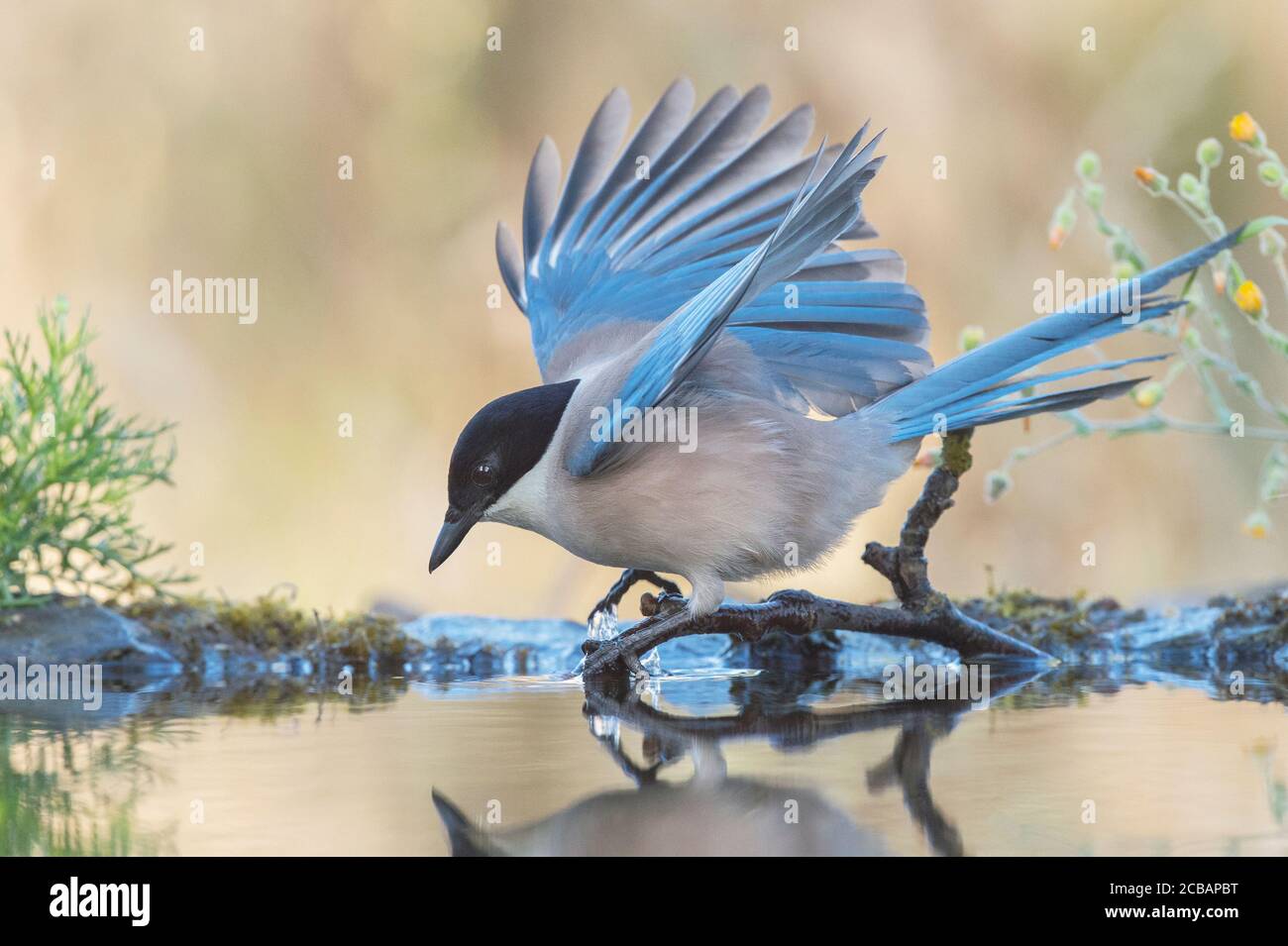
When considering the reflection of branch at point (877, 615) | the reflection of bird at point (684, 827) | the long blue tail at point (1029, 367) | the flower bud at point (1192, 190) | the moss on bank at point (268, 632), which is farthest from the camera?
the moss on bank at point (268, 632)

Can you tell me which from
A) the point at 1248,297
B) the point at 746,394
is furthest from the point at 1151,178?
the point at 746,394

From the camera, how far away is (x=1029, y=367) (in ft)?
10.4

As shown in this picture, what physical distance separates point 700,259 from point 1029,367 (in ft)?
3.58

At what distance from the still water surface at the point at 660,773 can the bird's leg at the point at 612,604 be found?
420mm

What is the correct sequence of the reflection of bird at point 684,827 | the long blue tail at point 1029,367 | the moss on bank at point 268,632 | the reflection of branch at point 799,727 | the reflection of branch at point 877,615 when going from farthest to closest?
the moss on bank at point 268,632, the reflection of branch at point 877,615, the long blue tail at point 1029,367, the reflection of branch at point 799,727, the reflection of bird at point 684,827

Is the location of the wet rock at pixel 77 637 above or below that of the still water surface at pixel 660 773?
above

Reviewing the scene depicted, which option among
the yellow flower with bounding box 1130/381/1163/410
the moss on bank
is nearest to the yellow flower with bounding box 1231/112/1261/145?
the yellow flower with bounding box 1130/381/1163/410

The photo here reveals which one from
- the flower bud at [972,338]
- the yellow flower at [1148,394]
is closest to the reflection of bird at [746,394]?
the flower bud at [972,338]

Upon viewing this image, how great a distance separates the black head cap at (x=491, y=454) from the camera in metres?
3.25

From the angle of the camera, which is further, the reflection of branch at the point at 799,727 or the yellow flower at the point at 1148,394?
the yellow flower at the point at 1148,394

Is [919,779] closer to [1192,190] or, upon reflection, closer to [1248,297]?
[1248,297]

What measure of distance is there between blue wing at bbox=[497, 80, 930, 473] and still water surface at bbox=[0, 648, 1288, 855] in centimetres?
82

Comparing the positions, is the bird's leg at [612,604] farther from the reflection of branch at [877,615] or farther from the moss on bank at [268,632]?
the moss on bank at [268,632]

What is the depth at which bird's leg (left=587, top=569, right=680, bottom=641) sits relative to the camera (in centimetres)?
359
